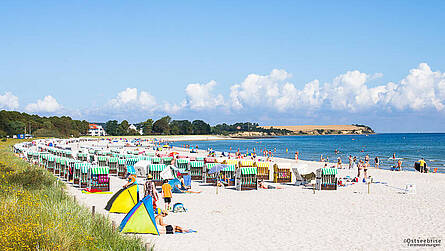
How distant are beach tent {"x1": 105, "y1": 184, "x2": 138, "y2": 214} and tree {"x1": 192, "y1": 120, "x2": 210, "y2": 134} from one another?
16903cm

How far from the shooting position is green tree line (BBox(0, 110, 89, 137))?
323ft

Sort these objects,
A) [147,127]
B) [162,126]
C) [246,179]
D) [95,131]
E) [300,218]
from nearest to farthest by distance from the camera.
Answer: [300,218], [246,179], [95,131], [162,126], [147,127]

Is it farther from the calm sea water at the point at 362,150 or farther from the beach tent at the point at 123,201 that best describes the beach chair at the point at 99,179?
the calm sea water at the point at 362,150

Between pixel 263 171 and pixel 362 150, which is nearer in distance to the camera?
pixel 263 171

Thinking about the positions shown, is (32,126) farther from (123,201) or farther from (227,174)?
(123,201)

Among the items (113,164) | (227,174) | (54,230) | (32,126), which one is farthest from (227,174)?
(32,126)

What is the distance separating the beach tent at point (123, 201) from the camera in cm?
1351

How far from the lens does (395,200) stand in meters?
17.1

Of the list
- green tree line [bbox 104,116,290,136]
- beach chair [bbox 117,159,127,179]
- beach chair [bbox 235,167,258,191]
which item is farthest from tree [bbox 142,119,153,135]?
beach chair [bbox 235,167,258,191]

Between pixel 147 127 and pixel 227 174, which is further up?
pixel 147 127

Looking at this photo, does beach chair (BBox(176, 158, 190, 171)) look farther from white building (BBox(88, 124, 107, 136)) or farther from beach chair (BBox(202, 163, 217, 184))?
white building (BBox(88, 124, 107, 136))

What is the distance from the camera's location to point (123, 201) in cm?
1357

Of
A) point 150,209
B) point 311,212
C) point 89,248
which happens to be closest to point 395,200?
point 311,212

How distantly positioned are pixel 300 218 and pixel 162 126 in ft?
527
